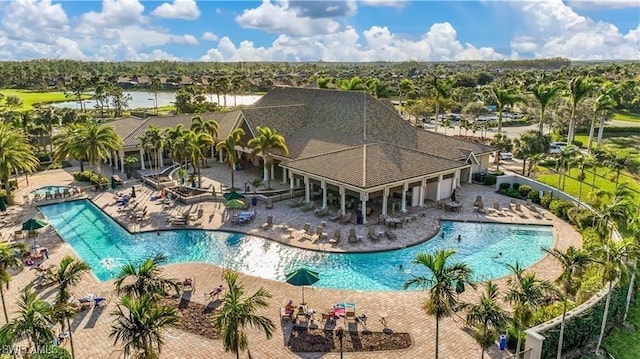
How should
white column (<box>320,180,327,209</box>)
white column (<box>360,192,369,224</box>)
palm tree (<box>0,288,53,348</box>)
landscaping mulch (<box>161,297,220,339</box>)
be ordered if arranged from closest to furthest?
palm tree (<box>0,288,53,348</box>) < landscaping mulch (<box>161,297,220,339</box>) < white column (<box>360,192,369,224</box>) < white column (<box>320,180,327,209</box>)

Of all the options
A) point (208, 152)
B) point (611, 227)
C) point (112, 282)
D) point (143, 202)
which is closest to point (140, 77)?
point (208, 152)

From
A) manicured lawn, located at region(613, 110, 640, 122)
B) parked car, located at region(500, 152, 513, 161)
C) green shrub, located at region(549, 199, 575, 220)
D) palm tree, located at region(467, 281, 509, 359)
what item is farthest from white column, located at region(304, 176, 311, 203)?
manicured lawn, located at region(613, 110, 640, 122)

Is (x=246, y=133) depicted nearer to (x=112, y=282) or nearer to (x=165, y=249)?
(x=165, y=249)

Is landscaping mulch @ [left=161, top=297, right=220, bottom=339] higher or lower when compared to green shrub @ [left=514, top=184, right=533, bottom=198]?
lower

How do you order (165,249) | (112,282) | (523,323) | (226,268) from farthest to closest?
(165,249) → (226,268) → (112,282) → (523,323)

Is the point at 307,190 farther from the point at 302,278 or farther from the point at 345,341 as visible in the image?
the point at 345,341

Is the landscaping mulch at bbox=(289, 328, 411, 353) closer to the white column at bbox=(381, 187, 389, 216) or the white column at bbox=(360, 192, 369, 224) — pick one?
the white column at bbox=(360, 192, 369, 224)

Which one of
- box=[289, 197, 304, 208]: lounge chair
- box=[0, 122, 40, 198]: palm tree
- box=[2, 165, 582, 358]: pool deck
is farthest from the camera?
box=[289, 197, 304, 208]: lounge chair
